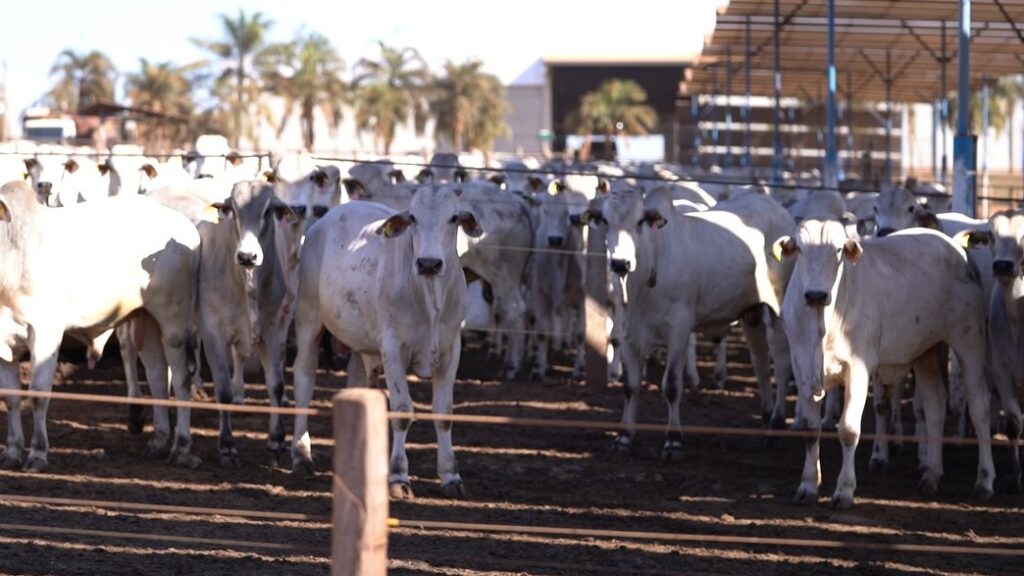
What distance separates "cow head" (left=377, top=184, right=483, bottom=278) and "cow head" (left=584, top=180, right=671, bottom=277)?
2.44 m

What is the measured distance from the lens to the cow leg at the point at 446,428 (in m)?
10.7

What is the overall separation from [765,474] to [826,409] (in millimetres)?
1824

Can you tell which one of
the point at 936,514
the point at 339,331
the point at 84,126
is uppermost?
the point at 84,126

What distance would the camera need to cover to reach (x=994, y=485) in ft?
38.3

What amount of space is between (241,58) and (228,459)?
46878mm

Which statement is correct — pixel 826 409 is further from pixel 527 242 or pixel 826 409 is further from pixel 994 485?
pixel 527 242

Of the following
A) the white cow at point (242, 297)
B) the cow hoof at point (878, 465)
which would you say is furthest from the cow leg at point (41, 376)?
the cow hoof at point (878, 465)

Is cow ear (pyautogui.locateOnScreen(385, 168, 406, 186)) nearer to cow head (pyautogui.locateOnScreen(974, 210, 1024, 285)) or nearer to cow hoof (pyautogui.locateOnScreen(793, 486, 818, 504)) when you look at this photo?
cow head (pyautogui.locateOnScreen(974, 210, 1024, 285))

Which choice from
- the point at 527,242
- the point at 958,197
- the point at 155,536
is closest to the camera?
the point at 155,536

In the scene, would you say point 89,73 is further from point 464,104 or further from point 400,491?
point 400,491

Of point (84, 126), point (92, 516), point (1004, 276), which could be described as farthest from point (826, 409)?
point (84, 126)

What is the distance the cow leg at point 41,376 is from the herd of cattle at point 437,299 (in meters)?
0.02

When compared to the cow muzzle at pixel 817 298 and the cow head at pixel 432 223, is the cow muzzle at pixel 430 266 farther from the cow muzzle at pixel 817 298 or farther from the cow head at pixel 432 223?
the cow muzzle at pixel 817 298

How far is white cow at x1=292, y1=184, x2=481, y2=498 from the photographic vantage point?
35.1 ft
